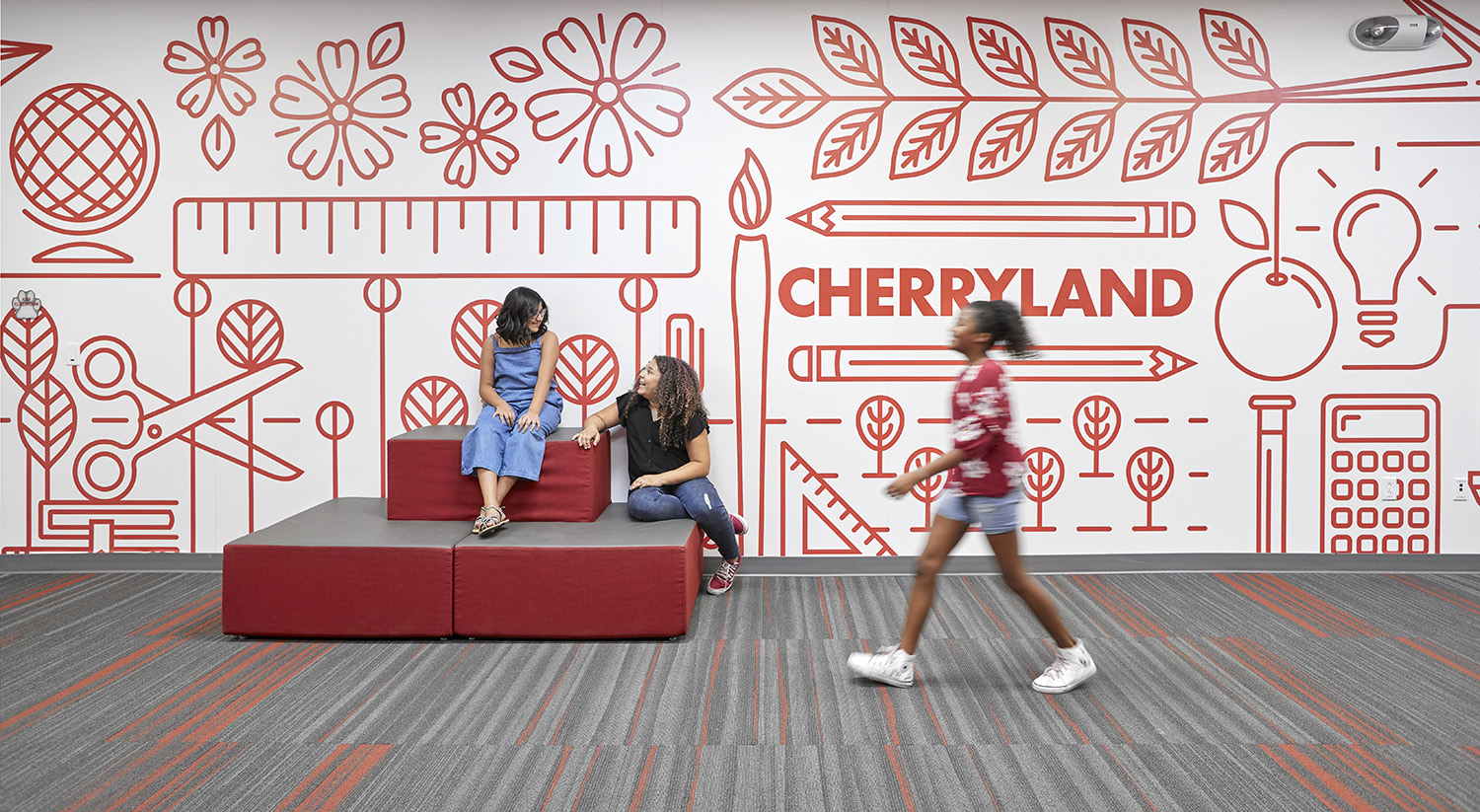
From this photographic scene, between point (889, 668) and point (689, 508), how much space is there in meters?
1.43

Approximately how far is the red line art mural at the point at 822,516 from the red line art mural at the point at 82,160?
12.3 feet

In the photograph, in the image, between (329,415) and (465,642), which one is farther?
(329,415)

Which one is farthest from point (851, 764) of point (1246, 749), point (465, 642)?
point (465, 642)

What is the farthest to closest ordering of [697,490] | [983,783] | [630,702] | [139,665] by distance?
1. [697,490]
2. [139,665]
3. [630,702]
4. [983,783]

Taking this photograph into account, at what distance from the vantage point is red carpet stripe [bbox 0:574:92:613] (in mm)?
3930

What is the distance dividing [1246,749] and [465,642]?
2759 millimetres

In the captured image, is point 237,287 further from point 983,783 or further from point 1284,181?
point 1284,181

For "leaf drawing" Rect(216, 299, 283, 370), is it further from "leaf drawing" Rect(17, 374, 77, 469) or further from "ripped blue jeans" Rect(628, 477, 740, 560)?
"ripped blue jeans" Rect(628, 477, 740, 560)

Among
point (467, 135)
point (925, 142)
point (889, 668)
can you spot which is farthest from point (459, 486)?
point (925, 142)

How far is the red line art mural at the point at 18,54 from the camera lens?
4500 millimetres

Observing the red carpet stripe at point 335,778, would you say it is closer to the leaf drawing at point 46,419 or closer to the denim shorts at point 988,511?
the denim shorts at point 988,511

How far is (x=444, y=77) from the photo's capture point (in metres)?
4.51

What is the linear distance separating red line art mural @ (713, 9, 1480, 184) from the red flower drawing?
8.40ft

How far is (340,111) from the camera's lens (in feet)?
14.8
